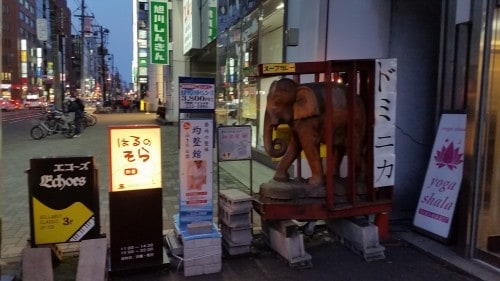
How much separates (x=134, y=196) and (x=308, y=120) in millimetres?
2093

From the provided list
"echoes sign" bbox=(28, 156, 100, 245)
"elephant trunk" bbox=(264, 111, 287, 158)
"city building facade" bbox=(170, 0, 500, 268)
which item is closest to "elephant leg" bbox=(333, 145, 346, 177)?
"elephant trunk" bbox=(264, 111, 287, 158)

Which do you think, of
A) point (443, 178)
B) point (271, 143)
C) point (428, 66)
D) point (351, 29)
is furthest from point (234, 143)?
point (428, 66)

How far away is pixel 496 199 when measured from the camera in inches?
213

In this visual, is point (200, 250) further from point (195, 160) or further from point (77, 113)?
point (77, 113)

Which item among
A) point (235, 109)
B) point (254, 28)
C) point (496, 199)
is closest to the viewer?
point (496, 199)

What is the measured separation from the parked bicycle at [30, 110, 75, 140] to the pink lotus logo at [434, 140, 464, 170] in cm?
1522

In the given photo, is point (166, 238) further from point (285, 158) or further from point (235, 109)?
point (235, 109)

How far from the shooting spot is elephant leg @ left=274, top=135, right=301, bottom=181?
5215 mm

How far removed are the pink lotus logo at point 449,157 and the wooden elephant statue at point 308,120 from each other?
107cm

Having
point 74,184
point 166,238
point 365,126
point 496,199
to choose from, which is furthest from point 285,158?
point 496,199

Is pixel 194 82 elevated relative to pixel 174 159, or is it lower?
elevated

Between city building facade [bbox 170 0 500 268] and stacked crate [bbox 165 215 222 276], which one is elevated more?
city building facade [bbox 170 0 500 268]

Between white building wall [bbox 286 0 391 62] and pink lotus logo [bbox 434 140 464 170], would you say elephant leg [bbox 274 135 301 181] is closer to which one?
white building wall [bbox 286 0 391 62]

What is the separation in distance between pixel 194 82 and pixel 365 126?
2125mm
